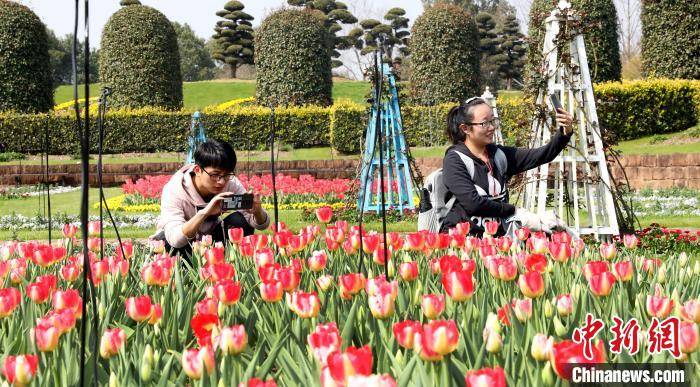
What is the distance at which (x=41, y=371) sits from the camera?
1643mm

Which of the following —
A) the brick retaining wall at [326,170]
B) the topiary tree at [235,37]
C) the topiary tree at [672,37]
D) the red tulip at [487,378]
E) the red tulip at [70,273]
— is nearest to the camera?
the red tulip at [487,378]

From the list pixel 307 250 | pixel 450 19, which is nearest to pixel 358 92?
pixel 450 19

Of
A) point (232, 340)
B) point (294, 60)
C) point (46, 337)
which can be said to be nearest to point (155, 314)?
point (46, 337)

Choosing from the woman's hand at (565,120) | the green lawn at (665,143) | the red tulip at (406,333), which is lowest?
the red tulip at (406,333)

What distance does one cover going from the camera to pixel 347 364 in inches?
46.6

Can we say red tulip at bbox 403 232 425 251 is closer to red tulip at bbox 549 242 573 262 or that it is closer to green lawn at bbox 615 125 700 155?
red tulip at bbox 549 242 573 262

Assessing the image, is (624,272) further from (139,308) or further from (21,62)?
(21,62)

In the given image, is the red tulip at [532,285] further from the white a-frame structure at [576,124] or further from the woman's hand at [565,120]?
the white a-frame structure at [576,124]

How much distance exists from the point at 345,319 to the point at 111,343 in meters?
0.61

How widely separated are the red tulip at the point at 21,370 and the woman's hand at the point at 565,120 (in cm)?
348

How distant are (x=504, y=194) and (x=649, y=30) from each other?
15.7 meters

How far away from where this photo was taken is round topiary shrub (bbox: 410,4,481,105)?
20.3m

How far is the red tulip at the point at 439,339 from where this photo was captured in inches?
53.4

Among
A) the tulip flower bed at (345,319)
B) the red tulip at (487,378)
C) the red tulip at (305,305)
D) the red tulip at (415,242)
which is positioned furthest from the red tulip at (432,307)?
the red tulip at (415,242)
